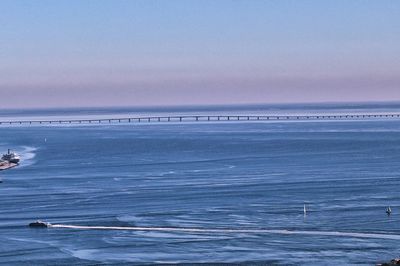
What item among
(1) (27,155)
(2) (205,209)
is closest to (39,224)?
(2) (205,209)

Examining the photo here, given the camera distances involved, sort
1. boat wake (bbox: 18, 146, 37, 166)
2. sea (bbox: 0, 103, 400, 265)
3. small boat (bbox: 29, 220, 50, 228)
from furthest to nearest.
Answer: boat wake (bbox: 18, 146, 37, 166), small boat (bbox: 29, 220, 50, 228), sea (bbox: 0, 103, 400, 265)

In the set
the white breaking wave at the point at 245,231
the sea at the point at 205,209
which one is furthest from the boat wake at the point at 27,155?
the white breaking wave at the point at 245,231

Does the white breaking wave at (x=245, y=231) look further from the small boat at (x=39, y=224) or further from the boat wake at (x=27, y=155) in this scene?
the boat wake at (x=27, y=155)

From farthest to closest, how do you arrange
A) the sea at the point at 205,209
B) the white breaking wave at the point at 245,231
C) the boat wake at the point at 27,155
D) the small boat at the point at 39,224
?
the boat wake at the point at 27,155 → the small boat at the point at 39,224 → the white breaking wave at the point at 245,231 → the sea at the point at 205,209

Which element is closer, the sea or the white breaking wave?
the sea

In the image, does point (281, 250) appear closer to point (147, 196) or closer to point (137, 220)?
point (137, 220)

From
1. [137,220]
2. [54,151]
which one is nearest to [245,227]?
[137,220]

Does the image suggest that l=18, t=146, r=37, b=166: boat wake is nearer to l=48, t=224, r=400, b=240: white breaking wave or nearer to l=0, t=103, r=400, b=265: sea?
l=0, t=103, r=400, b=265: sea

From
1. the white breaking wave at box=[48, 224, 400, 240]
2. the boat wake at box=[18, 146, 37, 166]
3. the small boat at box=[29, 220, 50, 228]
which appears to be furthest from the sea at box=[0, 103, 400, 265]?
the boat wake at box=[18, 146, 37, 166]

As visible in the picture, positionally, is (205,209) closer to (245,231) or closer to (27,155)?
(245,231)
